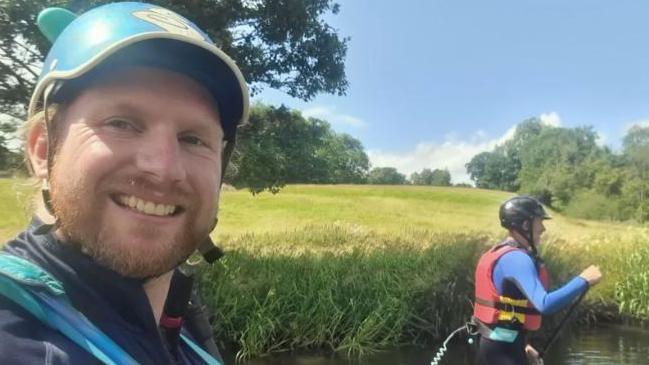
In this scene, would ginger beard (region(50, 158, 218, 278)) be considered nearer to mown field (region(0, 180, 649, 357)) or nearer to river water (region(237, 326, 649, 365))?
mown field (region(0, 180, 649, 357))

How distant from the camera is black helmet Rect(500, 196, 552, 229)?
4980 mm

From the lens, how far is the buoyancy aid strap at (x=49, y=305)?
31.1 inches

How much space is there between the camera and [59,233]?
97cm

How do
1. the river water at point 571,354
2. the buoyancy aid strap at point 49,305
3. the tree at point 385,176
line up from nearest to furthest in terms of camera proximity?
the buoyancy aid strap at point 49,305 < the river water at point 571,354 < the tree at point 385,176

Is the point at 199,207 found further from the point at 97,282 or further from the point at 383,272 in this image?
the point at 383,272

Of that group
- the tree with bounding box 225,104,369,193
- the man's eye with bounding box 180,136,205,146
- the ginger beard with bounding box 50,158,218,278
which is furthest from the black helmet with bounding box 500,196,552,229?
the tree with bounding box 225,104,369,193

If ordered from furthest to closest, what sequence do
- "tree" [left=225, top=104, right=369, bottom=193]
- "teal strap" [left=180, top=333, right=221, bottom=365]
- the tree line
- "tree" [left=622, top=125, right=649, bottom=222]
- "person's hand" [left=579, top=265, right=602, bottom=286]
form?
the tree line
"tree" [left=622, top=125, right=649, bottom=222]
"tree" [left=225, top=104, right=369, bottom=193]
"person's hand" [left=579, top=265, right=602, bottom=286]
"teal strap" [left=180, top=333, right=221, bottom=365]

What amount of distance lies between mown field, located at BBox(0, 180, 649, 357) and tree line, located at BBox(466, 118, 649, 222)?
1.93 m

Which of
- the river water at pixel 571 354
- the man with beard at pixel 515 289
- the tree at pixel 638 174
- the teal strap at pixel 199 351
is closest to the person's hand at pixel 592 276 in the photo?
the man with beard at pixel 515 289

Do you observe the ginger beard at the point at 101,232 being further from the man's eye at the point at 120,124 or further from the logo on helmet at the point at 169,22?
the logo on helmet at the point at 169,22

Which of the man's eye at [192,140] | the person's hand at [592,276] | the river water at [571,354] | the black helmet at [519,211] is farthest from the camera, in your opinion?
the river water at [571,354]

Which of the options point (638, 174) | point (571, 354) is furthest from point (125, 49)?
point (638, 174)

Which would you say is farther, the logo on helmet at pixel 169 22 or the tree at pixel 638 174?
the tree at pixel 638 174

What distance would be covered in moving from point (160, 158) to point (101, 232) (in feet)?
0.48
